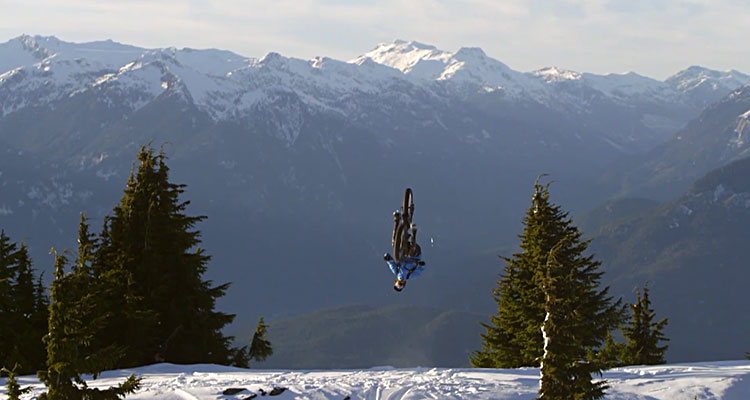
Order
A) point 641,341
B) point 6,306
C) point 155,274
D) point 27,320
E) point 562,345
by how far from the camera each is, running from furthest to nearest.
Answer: point 641,341
point 155,274
point 27,320
point 6,306
point 562,345

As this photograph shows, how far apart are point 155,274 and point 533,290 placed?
2098 cm

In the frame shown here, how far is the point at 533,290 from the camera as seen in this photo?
42.0 m

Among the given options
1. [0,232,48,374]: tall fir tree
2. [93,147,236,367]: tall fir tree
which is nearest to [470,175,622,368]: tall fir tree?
[93,147,236,367]: tall fir tree

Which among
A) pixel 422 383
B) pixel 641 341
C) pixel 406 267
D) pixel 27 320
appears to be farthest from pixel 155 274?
pixel 641 341

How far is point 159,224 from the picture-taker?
42031 mm

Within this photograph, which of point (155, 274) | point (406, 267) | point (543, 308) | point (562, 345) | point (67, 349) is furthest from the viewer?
point (155, 274)

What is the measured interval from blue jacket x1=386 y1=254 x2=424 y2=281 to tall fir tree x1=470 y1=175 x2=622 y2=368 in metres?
11.5

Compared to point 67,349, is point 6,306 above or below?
above

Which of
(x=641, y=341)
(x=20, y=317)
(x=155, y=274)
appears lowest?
(x=641, y=341)

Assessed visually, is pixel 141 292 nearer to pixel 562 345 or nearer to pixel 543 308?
pixel 543 308

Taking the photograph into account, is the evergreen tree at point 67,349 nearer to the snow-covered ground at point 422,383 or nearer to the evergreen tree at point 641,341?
the snow-covered ground at point 422,383

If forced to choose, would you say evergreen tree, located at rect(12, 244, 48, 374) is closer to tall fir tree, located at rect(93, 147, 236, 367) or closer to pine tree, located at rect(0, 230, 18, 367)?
pine tree, located at rect(0, 230, 18, 367)

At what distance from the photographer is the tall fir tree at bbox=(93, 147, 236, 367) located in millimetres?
40812

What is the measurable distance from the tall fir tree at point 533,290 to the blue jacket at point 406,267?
11.5m
